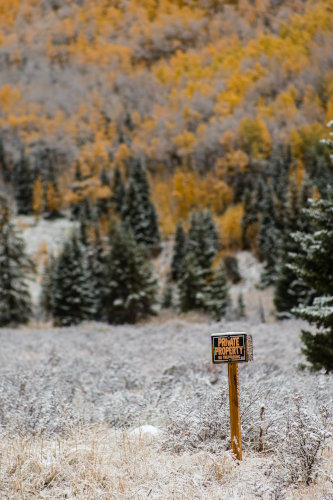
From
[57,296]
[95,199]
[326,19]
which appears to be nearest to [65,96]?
[95,199]

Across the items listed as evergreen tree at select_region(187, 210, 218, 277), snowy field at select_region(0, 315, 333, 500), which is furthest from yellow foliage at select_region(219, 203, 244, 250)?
snowy field at select_region(0, 315, 333, 500)

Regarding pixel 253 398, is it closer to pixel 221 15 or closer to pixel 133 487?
pixel 133 487

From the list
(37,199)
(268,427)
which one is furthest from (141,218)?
(268,427)

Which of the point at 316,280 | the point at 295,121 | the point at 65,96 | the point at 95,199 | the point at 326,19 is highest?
the point at 326,19

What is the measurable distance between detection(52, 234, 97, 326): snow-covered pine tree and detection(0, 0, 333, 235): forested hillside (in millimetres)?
39153

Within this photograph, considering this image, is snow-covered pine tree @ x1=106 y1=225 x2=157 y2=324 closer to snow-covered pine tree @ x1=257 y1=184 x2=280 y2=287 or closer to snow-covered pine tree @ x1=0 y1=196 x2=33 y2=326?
snow-covered pine tree @ x1=0 y1=196 x2=33 y2=326

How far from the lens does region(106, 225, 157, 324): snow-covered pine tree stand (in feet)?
138

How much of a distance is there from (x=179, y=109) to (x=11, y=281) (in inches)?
4242

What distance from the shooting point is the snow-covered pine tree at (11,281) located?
36438mm

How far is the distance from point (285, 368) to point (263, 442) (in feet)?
22.0

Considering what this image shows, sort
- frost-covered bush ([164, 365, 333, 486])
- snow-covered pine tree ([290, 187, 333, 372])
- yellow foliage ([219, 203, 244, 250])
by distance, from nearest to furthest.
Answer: frost-covered bush ([164, 365, 333, 486])
snow-covered pine tree ([290, 187, 333, 372])
yellow foliage ([219, 203, 244, 250])

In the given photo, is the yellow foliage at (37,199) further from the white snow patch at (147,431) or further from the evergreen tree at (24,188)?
the white snow patch at (147,431)

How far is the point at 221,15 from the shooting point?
7756 inches

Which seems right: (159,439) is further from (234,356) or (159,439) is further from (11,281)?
(11,281)
